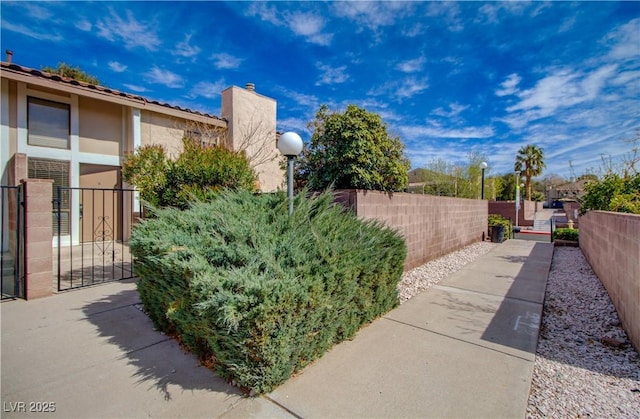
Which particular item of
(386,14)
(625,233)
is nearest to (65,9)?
(386,14)

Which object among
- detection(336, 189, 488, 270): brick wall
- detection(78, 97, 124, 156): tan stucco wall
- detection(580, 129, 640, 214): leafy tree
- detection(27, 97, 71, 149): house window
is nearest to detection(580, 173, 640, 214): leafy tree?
detection(580, 129, 640, 214): leafy tree

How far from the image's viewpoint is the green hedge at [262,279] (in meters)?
2.22

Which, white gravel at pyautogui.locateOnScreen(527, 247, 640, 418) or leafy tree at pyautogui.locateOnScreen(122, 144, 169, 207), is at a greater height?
leafy tree at pyautogui.locateOnScreen(122, 144, 169, 207)

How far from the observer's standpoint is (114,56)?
857 centimetres

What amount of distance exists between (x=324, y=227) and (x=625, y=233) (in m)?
4.01

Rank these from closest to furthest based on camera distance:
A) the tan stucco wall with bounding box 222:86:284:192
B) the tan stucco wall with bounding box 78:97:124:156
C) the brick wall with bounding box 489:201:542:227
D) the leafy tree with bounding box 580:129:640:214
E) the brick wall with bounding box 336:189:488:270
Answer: the brick wall with bounding box 336:189:488:270
the leafy tree with bounding box 580:129:640:214
the tan stucco wall with bounding box 78:97:124:156
the tan stucco wall with bounding box 222:86:284:192
the brick wall with bounding box 489:201:542:227

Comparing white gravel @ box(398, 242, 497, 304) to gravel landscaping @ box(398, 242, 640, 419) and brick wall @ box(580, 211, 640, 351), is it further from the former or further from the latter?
brick wall @ box(580, 211, 640, 351)

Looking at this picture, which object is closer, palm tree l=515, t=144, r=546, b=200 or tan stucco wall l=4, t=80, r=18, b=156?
tan stucco wall l=4, t=80, r=18, b=156

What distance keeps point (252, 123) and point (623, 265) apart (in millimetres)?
11168

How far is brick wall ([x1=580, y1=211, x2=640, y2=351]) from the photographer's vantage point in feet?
10.5

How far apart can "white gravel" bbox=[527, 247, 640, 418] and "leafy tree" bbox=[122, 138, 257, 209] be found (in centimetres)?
472

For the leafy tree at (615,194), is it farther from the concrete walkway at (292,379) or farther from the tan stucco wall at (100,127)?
the tan stucco wall at (100,127)

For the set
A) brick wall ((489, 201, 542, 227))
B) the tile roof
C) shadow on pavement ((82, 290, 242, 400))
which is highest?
the tile roof

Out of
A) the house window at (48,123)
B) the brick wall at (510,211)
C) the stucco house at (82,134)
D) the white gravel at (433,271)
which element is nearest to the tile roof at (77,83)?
the stucco house at (82,134)
